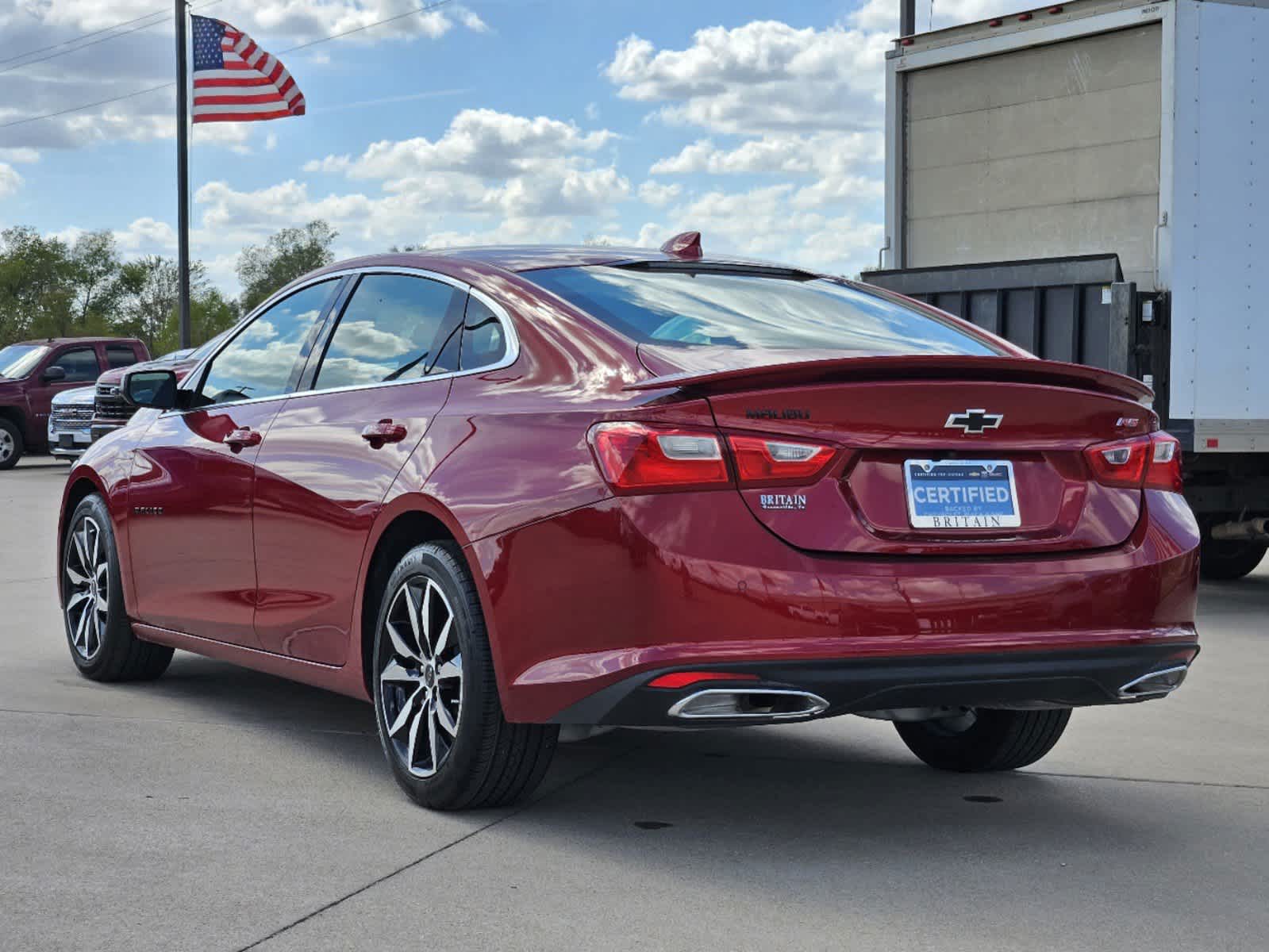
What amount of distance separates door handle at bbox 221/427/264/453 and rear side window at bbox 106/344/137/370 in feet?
72.6

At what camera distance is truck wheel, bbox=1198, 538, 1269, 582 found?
1209 cm

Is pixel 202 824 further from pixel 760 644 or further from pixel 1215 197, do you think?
pixel 1215 197

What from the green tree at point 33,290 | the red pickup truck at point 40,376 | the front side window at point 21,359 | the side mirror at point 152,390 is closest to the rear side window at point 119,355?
the red pickup truck at point 40,376

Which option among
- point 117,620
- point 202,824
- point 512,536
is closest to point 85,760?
point 202,824

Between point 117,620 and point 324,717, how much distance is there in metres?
1.07

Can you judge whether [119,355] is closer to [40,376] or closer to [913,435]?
[40,376]

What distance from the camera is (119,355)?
2803 cm

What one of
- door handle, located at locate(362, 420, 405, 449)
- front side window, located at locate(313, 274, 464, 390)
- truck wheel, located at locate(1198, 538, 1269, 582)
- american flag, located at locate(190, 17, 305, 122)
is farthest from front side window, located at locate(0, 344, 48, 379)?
door handle, located at locate(362, 420, 405, 449)

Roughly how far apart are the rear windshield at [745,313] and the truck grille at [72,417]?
20536mm

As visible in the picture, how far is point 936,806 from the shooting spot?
5.36 meters

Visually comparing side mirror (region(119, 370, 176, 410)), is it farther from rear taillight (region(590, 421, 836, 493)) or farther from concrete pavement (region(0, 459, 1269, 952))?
rear taillight (region(590, 421, 836, 493))

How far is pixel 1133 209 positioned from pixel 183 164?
74.9ft

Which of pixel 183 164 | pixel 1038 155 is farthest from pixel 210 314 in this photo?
pixel 1038 155

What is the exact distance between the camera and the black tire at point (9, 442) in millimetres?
27172
